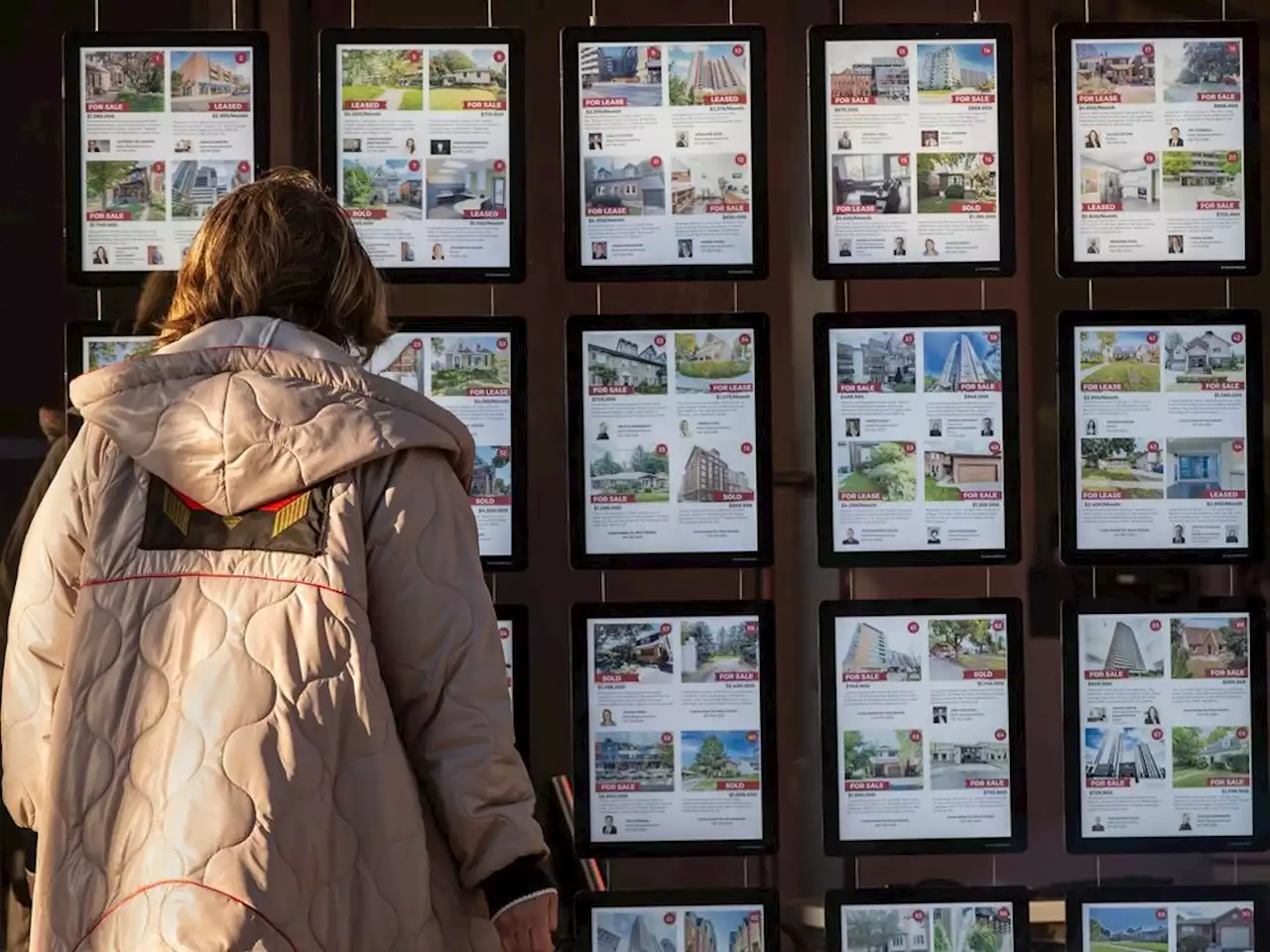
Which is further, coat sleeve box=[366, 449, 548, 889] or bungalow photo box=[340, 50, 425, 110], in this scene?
bungalow photo box=[340, 50, 425, 110]

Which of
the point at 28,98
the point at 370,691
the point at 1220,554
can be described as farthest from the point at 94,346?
the point at 1220,554

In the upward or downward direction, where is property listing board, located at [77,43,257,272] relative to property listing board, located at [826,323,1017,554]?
upward

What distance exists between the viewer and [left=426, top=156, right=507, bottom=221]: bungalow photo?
10.8 feet

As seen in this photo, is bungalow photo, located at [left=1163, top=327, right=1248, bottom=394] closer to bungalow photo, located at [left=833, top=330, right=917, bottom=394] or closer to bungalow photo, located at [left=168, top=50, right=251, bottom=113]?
bungalow photo, located at [left=833, top=330, right=917, bottom=394]

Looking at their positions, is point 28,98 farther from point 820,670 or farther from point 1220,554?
point 1220,554

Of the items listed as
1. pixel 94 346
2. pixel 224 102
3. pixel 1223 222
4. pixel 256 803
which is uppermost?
pixel 224 102

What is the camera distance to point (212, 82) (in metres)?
3.30

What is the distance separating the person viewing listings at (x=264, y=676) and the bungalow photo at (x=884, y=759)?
4.31 ft

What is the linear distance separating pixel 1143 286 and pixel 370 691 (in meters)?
2.12

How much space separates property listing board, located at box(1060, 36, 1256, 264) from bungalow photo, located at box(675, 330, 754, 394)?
0.77 metres

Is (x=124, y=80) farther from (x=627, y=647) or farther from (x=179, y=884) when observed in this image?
(x=179, y=884)

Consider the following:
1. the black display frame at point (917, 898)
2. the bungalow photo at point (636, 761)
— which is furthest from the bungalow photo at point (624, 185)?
the black display frame at point (917, 898)

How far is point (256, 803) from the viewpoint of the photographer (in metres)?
1.93

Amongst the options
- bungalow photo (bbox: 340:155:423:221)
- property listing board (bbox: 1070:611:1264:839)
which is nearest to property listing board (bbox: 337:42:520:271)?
Result: bungalow photo (bbox: 340:155:423:221)
